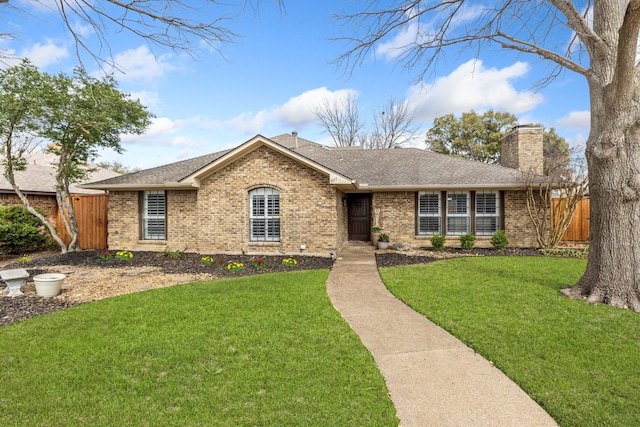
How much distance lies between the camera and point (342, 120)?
1179 inches

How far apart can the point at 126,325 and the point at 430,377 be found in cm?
425

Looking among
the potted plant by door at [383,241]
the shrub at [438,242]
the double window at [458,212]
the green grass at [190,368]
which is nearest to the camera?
the green grass at [190,368]

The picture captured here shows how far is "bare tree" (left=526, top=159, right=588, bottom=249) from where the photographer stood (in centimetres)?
1176

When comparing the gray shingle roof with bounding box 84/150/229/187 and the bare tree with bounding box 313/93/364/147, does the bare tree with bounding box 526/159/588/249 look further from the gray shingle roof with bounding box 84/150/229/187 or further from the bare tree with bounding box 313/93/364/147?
the bare tree with bounding box 313/93/364/147

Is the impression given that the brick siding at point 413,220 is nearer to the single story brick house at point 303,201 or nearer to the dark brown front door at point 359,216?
the single story brick house at point 303,201

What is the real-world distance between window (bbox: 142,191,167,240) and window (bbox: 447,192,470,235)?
11002 mm

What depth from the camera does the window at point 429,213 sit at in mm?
13055

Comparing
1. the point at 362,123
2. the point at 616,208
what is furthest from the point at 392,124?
the point at 616,208

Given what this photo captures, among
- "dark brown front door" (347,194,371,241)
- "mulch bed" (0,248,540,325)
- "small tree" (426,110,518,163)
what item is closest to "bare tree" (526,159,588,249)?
"mulch bed" (0,248,540,325)

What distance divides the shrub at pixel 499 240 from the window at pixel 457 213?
1.18 metres

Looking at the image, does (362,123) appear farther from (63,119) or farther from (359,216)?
(63,119)

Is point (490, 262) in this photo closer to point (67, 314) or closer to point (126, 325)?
point (126, 325)

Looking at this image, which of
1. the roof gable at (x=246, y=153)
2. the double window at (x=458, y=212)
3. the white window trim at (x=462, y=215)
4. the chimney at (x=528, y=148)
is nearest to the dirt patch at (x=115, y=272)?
the roof gable at (x=246, y=153)

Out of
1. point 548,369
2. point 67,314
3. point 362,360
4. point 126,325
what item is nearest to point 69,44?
point 126,325
